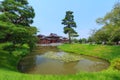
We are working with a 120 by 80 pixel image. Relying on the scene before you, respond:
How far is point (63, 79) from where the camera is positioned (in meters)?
13.3

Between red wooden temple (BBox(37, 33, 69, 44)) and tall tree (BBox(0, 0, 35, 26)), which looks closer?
tall tree (BBox(0, 0, 35, 26))

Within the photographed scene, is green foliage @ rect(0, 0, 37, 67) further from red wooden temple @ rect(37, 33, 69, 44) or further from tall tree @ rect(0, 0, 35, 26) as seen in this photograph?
red wooden temple @ rect(37, 33, 69, 44)

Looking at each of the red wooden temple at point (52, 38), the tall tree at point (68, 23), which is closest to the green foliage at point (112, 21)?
the tall tree at point (68, 23)

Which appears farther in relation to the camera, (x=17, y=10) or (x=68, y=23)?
(x=68, y=23)

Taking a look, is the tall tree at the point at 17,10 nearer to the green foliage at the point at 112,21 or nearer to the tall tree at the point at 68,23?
the green foliage at the point at 112,21

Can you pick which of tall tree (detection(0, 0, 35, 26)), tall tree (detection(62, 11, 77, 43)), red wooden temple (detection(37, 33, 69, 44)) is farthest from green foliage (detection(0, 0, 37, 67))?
red wooden temple (detection(37, 33, 69, 44))

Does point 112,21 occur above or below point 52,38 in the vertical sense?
above

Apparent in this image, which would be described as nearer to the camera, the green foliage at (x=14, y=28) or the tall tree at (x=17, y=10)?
the green foliage at (x=14, y=28)

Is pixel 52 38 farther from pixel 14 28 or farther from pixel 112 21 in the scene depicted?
pixel 14 28

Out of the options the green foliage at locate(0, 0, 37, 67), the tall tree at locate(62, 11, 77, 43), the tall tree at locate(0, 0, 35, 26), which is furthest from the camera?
the tall tree at locate(62, 11, 77, 43)

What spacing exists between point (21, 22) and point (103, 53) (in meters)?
15.2

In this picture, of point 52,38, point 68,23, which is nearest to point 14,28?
point 68,23

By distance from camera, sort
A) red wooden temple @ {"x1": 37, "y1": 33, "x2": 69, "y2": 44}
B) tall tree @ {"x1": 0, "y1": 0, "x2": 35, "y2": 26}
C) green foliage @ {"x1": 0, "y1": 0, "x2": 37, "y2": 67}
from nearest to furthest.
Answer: green foliage @ {"x1": 0, "y1": 0, "x2": 37, "y2": 67} → tall tree @ {"x1": 0, "y1": 0, "x2": 35, "y2": 26} → red wooden temple @ {"x1": 37, "y1": 33, "x2": 69, "y2": 44}

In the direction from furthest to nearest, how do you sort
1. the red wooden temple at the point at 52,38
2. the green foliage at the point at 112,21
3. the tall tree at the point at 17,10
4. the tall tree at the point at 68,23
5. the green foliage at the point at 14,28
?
the red wooden temple at the point at 52,38, the tall tree at the point at 68,23, the green foliage at the point at 112,21, the tall tree at the point at 17,10, the green foliage at the point at 14,28
